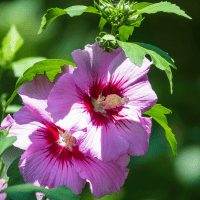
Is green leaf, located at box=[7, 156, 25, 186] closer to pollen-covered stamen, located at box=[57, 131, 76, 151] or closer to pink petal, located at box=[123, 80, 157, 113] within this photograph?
pollen-covered stamen, located at box=[57, 131, 76, 151]

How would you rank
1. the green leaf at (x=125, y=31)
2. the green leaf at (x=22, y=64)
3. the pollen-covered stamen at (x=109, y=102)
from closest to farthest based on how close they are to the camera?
the pollen-covered stamen at (x=109, y=102), the green leaf at (x=125, y=31), the green leaf at (x=22, y=64)

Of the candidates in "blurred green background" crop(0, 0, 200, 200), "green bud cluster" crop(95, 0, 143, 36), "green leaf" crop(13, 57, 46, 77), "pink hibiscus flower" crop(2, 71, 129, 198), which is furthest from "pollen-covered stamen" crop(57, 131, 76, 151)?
"blurred green background" crop(0, 0, 200, 200)

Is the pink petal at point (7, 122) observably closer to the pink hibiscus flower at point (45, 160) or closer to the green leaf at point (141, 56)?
the pink hibiscus flower at point (45, 160)

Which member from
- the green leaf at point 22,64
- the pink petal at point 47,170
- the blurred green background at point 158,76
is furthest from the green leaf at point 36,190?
the blurred green background at point 158,76

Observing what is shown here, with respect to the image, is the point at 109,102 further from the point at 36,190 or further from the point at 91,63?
the point at 36,190

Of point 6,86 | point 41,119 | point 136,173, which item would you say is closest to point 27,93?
point 41,119

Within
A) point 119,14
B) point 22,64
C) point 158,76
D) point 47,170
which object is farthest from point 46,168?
point 158,76
